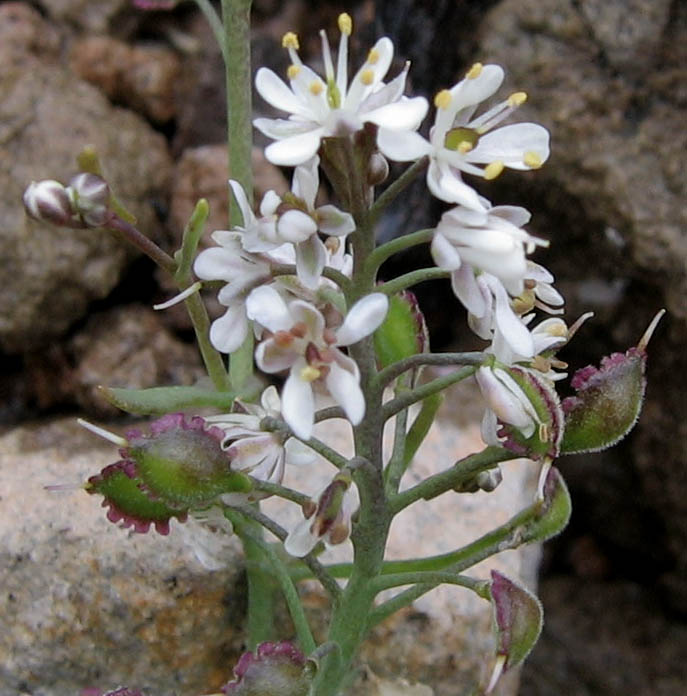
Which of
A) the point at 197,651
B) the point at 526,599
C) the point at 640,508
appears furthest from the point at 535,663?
the point at 526,599

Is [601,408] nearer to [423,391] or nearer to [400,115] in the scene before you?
[423,391]

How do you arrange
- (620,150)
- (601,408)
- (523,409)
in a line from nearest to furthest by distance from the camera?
(523,409) < (601,408) < (620,150)

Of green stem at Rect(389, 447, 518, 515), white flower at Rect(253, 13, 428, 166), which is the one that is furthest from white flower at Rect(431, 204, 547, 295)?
green stem at Rect(389, 447, 518, 515)

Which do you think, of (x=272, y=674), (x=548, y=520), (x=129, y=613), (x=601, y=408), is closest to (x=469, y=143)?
(x=601, y=408)

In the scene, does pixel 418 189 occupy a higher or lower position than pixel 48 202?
lower

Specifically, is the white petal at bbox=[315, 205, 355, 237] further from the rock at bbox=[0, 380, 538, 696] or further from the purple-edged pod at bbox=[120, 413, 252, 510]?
the rock at bbox=[0, 380, 538, 696]
